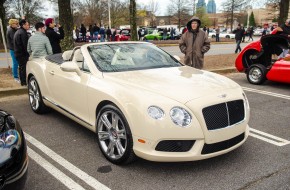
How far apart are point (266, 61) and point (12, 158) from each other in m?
7.83

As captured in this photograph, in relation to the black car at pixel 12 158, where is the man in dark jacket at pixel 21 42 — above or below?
above

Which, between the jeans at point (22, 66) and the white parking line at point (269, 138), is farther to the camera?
the jeans at point (22, 66)

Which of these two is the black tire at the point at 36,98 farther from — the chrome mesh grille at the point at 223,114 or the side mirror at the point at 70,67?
the chrome mesh grille at the point at 223,114

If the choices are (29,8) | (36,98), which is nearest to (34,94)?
(36,98)

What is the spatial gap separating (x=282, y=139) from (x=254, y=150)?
0.69 meters

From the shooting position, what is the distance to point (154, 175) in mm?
3357

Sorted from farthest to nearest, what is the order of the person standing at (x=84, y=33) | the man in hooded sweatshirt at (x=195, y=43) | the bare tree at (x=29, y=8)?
the bare tree at (x=29, y=8) < the person standing at (x=84, y=33) < the man in hooded sweatshirt at (x=195, y=43)

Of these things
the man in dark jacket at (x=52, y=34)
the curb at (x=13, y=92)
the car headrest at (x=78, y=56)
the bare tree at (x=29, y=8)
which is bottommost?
the curb at (x=13, y=92)

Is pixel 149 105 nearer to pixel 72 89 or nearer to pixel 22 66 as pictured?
pixel 72 89

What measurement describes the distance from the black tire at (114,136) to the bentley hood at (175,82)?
39cm

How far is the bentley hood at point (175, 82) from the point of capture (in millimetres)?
3318

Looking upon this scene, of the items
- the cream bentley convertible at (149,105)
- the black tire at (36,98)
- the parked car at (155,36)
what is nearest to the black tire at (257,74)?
the cream bentley convertible at (149,105)

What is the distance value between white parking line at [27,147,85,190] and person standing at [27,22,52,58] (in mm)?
3284

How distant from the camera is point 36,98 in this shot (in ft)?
18.8
